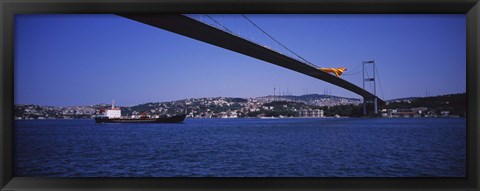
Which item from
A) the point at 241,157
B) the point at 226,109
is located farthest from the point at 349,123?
the point at 241,157

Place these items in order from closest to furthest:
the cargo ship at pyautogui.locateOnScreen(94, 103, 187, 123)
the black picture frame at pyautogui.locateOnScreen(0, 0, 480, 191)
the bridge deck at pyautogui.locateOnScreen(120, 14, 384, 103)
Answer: the black picture frame at pyautogui.locateOnScreen(0, 0, 480, 191) < the bridge deck at pyautogui.locateOnScreen(120, 14, 384, 103) < the cargo ship at pyautogui.locateOnScreen(94, 103, 187, 123)

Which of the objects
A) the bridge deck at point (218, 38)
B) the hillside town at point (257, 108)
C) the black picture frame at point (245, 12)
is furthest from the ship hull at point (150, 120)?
the black picture frame at point (245, 12)

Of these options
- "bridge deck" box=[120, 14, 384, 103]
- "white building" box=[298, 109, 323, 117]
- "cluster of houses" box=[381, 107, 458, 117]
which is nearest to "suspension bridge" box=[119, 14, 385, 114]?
"bridge deck" box=[120, 14, 384, 103]

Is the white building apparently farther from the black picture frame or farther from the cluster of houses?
the black picture frame

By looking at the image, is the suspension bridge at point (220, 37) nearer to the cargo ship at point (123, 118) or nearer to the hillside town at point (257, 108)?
the hillside town at point (257, 108)

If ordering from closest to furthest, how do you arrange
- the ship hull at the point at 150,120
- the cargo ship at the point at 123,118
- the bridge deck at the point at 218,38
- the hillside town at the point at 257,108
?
the bridge deck at the point at 218,38
the hillside town at the point at 257,108
the cargo ship at the point at 123,118
the ship hull at the point at 150,120

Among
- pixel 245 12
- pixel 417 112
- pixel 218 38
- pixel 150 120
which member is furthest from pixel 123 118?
pixel 245 12
